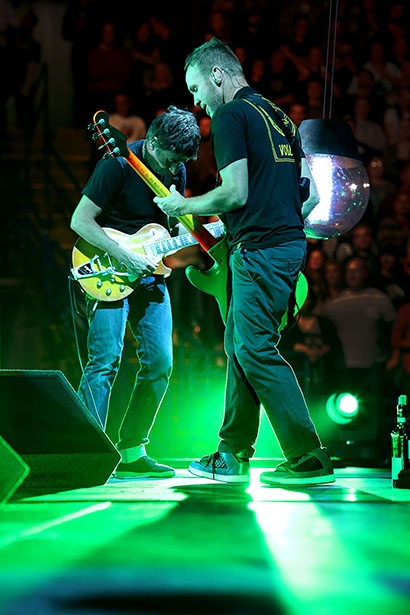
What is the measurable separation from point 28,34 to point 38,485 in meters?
5.00

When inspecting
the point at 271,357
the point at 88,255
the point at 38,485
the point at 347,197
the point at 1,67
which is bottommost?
the point at 38,485

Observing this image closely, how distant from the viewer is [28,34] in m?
6.47

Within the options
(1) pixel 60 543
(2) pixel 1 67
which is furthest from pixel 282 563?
(2) pixel 1 67

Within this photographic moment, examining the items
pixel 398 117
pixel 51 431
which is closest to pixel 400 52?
pixel 398 117

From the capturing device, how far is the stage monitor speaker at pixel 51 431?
2717 millimetres

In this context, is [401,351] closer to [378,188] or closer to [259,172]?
[378,188]

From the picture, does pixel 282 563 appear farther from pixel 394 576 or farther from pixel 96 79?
pixel 96 79

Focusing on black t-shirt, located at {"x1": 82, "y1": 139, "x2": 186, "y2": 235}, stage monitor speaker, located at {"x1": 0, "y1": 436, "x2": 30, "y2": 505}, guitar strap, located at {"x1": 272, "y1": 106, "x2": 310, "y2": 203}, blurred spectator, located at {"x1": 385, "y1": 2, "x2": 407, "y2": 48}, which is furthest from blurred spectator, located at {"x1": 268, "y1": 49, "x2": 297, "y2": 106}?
stage monitor speaker, located at {"x1": 0, "y1": 436, "x2": 30, "y2": 505}

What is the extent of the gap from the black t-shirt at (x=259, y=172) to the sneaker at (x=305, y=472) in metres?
0.88

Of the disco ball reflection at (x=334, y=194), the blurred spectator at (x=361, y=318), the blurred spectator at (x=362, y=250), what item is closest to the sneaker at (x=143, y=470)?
the disco ball reflection at (x=334, y=194)

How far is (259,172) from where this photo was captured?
2.94 metres

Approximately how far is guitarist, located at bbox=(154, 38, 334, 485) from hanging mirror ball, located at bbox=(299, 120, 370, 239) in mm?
765

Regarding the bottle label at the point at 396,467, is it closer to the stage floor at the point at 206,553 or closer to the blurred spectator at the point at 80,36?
the stage floor at the point at 206,553

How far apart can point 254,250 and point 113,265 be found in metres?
0.88
